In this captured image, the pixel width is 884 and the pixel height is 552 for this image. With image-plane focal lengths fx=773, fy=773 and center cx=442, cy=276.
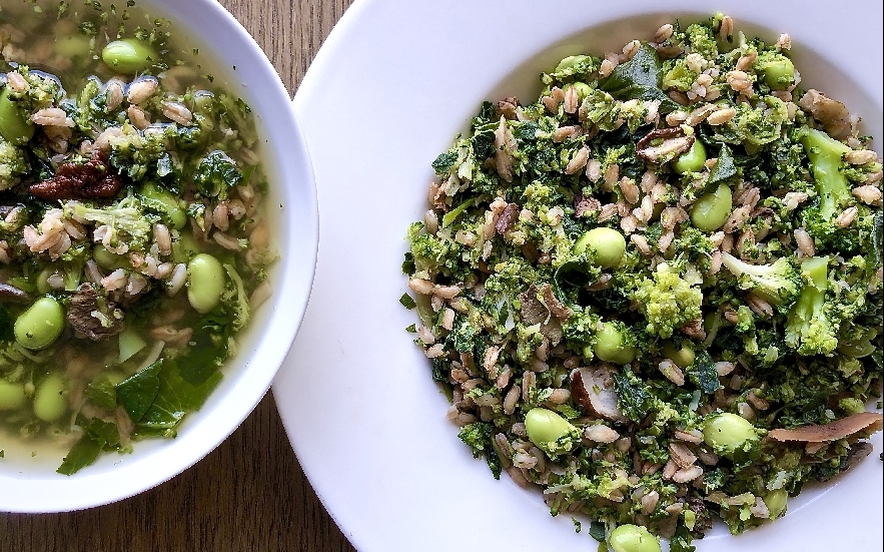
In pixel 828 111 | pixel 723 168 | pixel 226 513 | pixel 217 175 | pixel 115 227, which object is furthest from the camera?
pixel 226 513

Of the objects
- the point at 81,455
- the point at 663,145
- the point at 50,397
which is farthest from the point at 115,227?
the point at 663,145

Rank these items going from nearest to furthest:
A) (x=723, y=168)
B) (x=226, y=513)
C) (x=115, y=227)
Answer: (x=115, y=227)
(x=723, y=168)
(x=226, y=513)

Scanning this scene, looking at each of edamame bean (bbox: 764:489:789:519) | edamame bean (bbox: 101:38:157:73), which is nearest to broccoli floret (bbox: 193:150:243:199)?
edamame bean (bbox: 101:38:157:73)

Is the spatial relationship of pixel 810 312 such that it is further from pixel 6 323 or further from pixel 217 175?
pixel 6 323

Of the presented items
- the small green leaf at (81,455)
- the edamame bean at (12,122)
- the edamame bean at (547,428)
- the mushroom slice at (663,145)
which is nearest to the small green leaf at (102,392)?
the small green leaf at (81,455)

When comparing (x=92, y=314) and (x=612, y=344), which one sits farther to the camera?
(x=612, y=344)

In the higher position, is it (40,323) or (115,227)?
(115,227)
